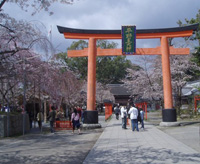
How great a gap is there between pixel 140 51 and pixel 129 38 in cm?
124

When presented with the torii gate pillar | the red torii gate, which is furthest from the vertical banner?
the torii gate pillar

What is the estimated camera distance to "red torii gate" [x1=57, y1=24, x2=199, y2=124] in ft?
52.1

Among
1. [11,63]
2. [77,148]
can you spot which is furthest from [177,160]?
[11,63]

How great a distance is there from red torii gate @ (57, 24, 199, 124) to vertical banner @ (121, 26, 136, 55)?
0.33m

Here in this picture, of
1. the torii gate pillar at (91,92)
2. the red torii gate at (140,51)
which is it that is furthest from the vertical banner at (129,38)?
the torii gate pillar at (91,92)

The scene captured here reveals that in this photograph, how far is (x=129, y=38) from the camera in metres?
16.2

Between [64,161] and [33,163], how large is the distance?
2.90 ft

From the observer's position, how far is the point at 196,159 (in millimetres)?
6664

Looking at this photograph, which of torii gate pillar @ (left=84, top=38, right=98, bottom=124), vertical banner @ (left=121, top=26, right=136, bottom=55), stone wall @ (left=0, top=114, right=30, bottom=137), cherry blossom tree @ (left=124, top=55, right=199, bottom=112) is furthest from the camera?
cherry blossom tree @ (left=124, top=55, right=199, bottom=112)

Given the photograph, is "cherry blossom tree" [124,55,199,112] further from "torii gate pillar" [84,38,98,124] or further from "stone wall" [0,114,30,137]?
"stone wall" [0,114,30,137]

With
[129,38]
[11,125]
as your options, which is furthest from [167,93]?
[11,125]

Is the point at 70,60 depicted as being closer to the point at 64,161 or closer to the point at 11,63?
the point at 11,63

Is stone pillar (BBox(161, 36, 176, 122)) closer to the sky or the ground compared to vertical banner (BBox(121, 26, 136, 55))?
closer to the ground

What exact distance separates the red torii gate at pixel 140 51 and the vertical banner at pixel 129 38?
1.08 ft
